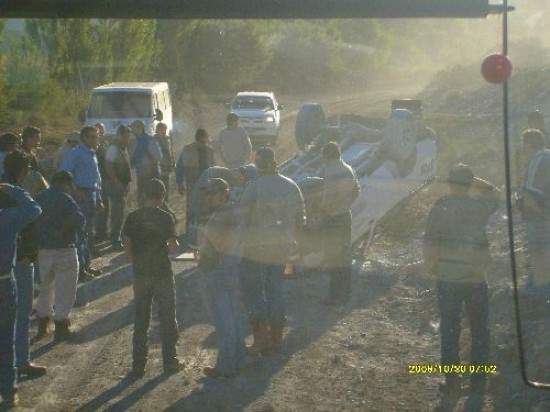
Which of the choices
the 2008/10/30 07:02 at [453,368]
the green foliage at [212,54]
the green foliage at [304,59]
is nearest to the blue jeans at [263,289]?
the 2008/10/30 07:02 at [453,368]

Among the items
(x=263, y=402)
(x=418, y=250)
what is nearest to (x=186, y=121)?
(x=418, y=250)

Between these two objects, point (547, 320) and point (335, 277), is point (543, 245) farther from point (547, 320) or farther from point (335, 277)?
point (335, 277)

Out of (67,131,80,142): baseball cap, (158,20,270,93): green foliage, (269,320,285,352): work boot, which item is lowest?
(269,320,285,352): work boot

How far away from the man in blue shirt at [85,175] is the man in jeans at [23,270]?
3758mm

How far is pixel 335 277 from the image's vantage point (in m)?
11.5

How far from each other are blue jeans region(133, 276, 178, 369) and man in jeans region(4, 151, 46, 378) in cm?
90

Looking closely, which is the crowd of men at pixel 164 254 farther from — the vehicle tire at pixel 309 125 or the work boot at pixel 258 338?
the vehicle tire at pixel 309 125

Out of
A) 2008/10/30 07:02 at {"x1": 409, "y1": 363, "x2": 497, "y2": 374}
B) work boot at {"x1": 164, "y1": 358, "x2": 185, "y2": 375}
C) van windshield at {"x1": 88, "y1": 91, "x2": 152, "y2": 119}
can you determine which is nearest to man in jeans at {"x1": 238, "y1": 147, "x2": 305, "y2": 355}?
work boot at {"x1": 164, "y1": 358, "x2": 185, "y2": 375}

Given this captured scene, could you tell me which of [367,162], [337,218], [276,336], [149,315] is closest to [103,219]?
[367,162]

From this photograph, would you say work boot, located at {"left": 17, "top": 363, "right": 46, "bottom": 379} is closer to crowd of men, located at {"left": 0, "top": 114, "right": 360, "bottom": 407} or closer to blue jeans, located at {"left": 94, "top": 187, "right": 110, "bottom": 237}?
crowd of men, located at {"left": 0, "top": 114, "right": 360, "bottom": 407}

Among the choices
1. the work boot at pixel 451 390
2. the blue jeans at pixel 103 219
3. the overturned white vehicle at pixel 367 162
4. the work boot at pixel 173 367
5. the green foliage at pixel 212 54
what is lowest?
the work boot at pixel 451 390

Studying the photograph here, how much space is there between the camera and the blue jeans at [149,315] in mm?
8883

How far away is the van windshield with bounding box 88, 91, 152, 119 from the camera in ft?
81.5

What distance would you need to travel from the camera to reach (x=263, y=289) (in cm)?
970
